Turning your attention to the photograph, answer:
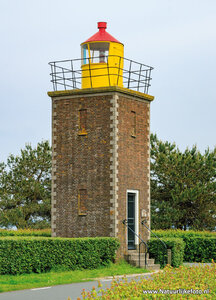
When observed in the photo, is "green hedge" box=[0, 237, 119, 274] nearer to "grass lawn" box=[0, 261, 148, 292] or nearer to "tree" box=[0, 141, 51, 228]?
"grass lawn" box=[0, 261, 148, 292]

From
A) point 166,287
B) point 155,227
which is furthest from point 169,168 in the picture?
point 166,287

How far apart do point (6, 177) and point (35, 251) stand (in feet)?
113

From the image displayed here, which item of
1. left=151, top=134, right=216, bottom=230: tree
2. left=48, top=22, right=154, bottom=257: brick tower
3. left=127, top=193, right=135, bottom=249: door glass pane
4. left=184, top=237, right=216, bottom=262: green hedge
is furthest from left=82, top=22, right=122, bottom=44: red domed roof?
left=151, top=134, right=216, bottom=230: tree

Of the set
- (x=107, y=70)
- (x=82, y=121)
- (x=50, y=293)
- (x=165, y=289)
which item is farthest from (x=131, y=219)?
(x=165, y=289)

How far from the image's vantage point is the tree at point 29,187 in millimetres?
51656

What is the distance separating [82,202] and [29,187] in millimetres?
29090

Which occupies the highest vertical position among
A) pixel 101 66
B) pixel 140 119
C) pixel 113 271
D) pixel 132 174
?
pixel 101 66

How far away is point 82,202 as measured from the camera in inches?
964

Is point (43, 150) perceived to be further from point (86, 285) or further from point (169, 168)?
point (86, 285)

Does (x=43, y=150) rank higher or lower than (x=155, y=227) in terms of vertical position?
higher

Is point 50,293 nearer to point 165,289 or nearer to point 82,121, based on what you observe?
point 165,289

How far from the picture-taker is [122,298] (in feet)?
33.3

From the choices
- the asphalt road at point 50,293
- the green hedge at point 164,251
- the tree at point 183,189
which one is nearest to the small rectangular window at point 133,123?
the green hedge at point 164,251

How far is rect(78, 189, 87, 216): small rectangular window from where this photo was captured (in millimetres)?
24375
